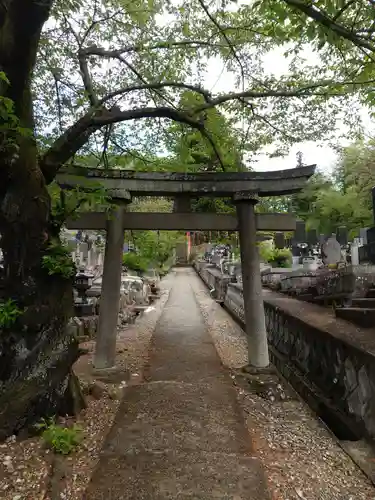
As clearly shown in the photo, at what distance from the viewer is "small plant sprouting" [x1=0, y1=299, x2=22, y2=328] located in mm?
3342

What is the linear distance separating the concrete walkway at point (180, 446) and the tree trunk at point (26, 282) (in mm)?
866

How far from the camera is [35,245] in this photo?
366 cm

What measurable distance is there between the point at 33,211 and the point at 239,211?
11.5 ft

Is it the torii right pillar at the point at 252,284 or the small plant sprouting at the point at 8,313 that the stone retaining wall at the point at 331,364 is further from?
the small plant sprouting at the point at 8,313

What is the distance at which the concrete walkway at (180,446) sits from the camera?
2764 millimetres

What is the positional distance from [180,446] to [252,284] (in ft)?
10.3

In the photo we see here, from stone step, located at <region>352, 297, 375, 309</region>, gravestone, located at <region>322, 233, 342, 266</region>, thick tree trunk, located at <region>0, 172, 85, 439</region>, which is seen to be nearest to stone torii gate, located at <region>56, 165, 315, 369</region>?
stone step, located at <region>352, 297, 375, 309</region>

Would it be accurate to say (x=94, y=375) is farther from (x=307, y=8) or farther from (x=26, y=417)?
(x=307, y=8)

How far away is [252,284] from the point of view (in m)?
6.07

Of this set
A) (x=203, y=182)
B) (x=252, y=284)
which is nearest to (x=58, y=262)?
(x=203, y=182)

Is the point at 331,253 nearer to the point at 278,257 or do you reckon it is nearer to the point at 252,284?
the point at 278,257

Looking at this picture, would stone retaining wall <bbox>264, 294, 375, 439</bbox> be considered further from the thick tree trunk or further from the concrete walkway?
the thick tree trunk

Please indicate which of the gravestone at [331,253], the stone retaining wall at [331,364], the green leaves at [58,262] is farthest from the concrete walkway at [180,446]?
the gravestone at [331,253]

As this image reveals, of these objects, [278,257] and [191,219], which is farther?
[278,257]
